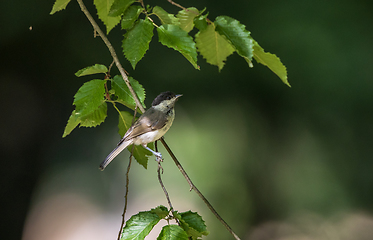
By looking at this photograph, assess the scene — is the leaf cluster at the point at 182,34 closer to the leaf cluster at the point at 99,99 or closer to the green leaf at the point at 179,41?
the green leaf at the point at 179,41

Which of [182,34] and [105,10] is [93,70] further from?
[182,34]

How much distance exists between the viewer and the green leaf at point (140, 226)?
2.15 ft

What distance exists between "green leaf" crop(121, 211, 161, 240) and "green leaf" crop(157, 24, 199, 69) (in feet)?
1.15

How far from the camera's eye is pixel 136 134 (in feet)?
3.57

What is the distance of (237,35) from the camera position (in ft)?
2.28

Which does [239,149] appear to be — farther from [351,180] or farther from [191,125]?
[351,180]

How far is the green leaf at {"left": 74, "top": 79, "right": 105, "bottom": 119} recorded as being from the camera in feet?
2.45

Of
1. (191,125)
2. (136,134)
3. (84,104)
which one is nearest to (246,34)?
(84,104)

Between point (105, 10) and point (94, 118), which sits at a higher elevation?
point (105, 10)

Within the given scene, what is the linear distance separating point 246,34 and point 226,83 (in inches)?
90.5

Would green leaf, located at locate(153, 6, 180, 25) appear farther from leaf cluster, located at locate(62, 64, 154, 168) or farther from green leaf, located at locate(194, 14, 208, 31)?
leaf cluster, located at locate(62, 64, 154, 168)

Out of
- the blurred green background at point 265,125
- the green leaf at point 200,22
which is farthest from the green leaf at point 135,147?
the blurred green background at point 265,125

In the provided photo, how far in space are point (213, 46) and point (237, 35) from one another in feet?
0.62

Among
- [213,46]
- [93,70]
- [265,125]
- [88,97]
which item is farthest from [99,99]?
[265,125]
